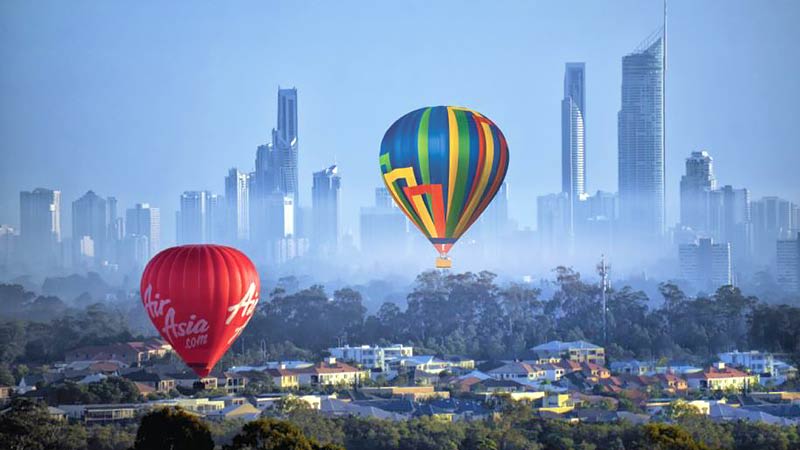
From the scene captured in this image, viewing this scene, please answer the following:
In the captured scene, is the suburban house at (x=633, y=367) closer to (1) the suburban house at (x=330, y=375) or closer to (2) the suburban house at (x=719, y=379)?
(2) the suburban house at (x=719, y=379)

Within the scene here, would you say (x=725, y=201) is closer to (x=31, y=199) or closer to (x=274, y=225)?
(x=274, y=225)

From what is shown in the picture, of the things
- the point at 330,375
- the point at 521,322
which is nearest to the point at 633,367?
the point at 330,375

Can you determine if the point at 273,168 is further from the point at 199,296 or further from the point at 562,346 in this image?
the point at 199,296

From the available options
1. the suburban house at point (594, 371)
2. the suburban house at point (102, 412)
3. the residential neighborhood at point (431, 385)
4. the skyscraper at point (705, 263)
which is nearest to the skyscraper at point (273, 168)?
the skyscraper at point (705, 263)

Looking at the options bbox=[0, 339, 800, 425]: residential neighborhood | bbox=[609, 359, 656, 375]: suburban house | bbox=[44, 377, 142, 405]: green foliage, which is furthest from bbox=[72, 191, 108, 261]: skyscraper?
bbox=[44, 377, 142, 405]: green foliage

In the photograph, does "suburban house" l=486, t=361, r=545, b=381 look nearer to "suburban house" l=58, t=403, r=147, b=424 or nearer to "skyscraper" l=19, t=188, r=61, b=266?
"suburban house" l=58, t=403, r=147, b=424
